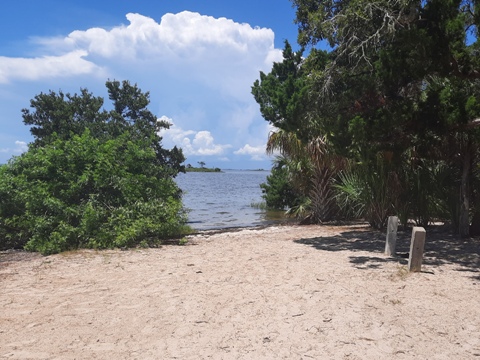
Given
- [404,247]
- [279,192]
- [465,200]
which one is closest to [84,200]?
[404,247]

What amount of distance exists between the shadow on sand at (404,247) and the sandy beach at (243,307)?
0.07m

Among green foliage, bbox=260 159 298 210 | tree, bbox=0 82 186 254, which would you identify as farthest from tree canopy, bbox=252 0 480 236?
green foliage, bbox=260 159 298 210

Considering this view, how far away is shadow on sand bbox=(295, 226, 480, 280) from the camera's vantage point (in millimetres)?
7784

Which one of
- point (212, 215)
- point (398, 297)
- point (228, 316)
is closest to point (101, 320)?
point (228, 316)

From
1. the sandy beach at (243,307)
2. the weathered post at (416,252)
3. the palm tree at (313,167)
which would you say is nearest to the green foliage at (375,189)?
the palm tree at (313,167)

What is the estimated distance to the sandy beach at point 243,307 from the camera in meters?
4.22

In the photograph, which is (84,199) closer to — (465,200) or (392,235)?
(392,235)

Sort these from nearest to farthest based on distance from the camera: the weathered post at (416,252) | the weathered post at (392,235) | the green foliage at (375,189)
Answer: the weathered post at (416,252), the weathered post at (392,235), the green foliage at (375,189)

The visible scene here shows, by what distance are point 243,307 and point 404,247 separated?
546 cm

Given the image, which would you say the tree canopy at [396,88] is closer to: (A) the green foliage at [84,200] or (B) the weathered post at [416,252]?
(B) the weathered post at [416,252]

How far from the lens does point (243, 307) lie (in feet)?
17.4

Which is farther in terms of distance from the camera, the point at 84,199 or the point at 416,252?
the point at 84,199

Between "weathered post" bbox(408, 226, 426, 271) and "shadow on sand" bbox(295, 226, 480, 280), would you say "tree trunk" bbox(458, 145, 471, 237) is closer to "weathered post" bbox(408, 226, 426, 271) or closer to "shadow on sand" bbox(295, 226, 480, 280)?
"shadow on sand" bbox(295, 226, 480, 280)

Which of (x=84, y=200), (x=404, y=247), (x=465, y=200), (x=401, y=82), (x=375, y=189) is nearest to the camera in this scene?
(x=401, y=82)
